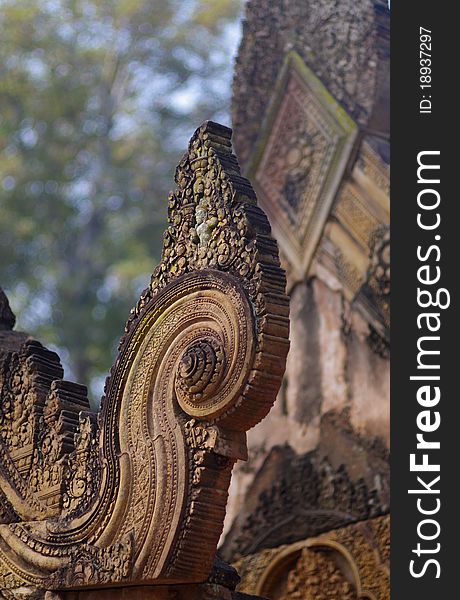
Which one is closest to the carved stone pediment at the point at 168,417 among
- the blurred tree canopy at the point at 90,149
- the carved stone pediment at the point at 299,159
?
the carved stone pediment at the point at 299,159

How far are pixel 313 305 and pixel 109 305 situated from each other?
9176 mm

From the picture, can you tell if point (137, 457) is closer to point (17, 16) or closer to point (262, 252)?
point (262, 252)

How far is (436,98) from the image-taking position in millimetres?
5031

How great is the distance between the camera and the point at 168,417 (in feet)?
17.1

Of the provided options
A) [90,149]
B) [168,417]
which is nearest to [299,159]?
[168,417]

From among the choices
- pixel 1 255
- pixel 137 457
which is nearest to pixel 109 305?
pixel 1 255

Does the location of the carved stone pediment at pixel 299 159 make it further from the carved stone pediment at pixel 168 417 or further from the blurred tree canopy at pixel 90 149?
the blurred tree canopy at pixel 90 149

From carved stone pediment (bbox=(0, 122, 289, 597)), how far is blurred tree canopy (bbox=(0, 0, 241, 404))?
11997 mm

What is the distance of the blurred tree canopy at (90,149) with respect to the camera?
18328mm

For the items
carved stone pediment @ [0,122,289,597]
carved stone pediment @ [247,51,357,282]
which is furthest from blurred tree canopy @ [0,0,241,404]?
carved stone pediment @ [0,122,289,597]

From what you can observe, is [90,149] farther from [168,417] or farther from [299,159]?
[168,417]

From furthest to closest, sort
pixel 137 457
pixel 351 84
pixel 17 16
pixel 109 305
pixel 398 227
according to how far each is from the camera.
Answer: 1. pixel 17 16
2. pixel 109 305
3. pixel 351 84
4. pixel 137 457
5. pixel 398 227

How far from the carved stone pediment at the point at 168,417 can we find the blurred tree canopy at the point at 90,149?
11997 mm

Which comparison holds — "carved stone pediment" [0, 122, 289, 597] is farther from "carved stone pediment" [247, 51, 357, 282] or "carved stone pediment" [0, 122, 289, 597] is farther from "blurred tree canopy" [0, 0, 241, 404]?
→ "blurred tree canopy" [0, 0, 241, 404]
